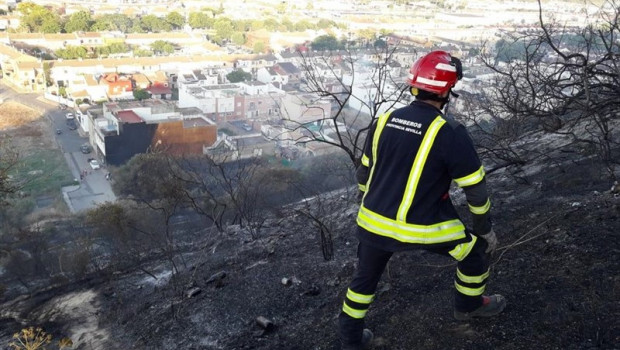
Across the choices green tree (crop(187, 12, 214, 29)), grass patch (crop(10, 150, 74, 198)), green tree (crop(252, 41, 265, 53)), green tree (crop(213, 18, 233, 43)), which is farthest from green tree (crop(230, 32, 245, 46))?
grass patch (crop(10, 150, 74, 198))

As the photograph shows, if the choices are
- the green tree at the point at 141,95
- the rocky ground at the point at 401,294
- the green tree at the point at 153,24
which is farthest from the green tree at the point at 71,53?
the rocky ground at the point at 401,294

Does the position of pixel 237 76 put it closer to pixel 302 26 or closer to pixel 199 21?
pixel 199 21

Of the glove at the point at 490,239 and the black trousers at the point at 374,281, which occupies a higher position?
the glove at the point at 490,239

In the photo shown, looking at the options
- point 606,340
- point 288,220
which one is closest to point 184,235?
point 288,220

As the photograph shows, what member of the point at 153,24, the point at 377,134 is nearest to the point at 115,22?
the point at 153,24

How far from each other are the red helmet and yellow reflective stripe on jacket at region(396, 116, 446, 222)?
0.18 meters

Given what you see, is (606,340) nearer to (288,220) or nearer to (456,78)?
(456,78)

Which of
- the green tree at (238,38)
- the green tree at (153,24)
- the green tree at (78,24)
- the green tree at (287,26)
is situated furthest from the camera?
the green tree at (287,26)

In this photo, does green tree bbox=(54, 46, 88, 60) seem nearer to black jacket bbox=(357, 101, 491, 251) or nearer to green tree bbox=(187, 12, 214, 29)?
green tree bbox=(187, 12, 214, 29)

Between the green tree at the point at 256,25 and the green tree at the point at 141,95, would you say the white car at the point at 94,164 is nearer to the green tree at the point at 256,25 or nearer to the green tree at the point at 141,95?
the green tree at the point at 141,95

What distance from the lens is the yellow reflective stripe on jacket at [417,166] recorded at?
2312 mm

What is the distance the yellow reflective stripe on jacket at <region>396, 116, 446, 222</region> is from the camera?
7.59ft

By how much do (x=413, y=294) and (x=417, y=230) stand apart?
1.28m

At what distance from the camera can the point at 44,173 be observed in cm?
2022
